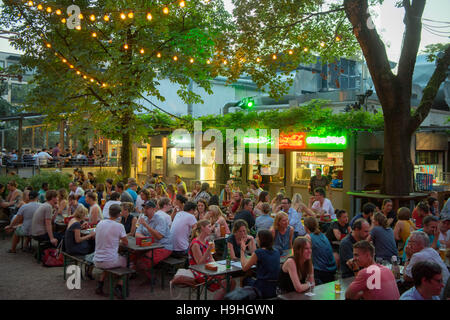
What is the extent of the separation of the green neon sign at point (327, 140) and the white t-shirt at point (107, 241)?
381 inches

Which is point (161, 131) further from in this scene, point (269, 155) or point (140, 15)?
point (140, 15)

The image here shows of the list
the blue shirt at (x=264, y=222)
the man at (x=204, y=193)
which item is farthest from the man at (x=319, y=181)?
the blue shirt at (x=264, y=222)

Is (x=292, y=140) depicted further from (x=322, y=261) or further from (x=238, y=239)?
(x=322, y=261)

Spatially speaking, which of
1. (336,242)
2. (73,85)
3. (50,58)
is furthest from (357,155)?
(50,58)

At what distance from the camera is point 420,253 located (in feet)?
16.6

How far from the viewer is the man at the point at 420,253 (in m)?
5.00

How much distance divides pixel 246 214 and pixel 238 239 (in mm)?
2320

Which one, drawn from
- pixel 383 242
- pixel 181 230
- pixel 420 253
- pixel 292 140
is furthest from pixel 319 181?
pixel 420 253

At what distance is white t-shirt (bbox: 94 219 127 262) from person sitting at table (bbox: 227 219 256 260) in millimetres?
1966

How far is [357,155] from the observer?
14.0 meters

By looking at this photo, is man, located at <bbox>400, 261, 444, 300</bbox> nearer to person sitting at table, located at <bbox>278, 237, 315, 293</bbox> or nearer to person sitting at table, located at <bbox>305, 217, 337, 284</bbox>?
person sitting at table, located at <bbox>278, 237, 315, 293</bbox>

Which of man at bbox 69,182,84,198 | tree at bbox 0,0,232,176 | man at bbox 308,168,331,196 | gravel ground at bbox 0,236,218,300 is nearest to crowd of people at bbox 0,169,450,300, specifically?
gravel ground at bbox 0,236,218,300

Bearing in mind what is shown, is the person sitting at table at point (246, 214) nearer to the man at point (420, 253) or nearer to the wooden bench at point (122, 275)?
the wooden bench at point (122, 275)

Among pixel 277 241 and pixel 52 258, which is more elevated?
pixel 277 241
